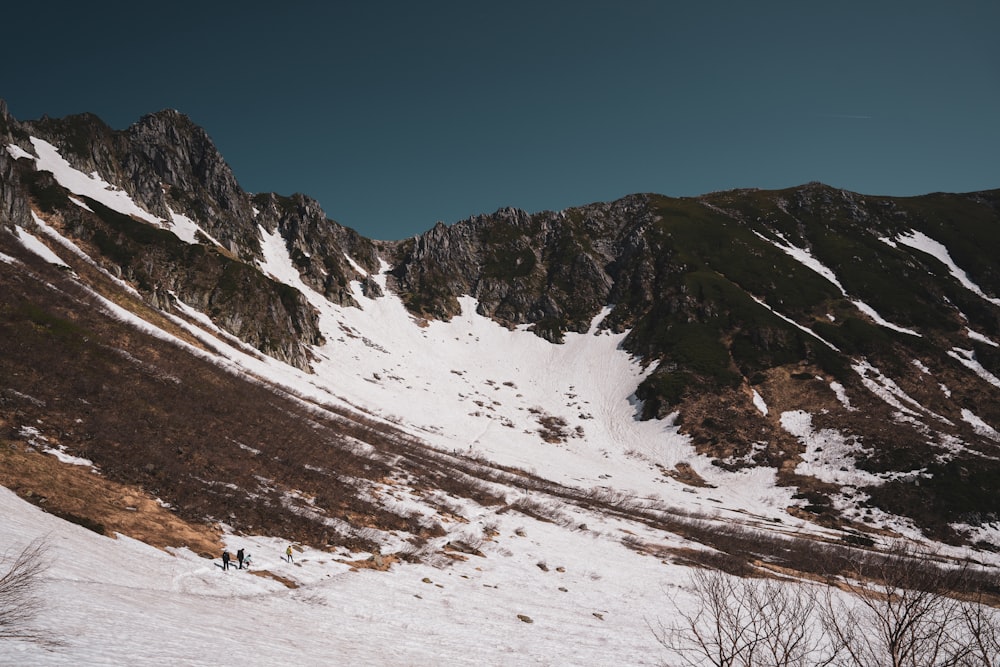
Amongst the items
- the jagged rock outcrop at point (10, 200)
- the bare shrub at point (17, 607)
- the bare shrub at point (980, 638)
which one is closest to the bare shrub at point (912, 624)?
the bare shrub at point (980, 638)

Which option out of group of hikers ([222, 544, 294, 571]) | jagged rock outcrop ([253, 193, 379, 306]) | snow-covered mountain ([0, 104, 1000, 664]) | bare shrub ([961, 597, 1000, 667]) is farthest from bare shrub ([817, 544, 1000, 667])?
jagged rock outcrop ([253, 193, 379, 306])

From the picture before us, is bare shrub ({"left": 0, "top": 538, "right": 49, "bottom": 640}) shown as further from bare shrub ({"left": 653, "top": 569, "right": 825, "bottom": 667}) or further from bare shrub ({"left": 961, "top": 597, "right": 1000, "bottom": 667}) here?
bare shrub ({"left": 961, "top": 597, "right": 1000, "bottom": 667})

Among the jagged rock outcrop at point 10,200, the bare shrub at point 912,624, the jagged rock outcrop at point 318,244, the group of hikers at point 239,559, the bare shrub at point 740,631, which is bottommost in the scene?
the group of hikers at point 239,559

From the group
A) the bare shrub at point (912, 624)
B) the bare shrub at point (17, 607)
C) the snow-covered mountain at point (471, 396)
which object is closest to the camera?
the bare shrub at point (17, 607)

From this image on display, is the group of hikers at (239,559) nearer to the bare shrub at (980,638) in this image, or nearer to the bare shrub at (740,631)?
the bare shrub at (740,631)

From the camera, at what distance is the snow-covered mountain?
1486cm

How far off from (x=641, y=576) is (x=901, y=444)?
54253mm

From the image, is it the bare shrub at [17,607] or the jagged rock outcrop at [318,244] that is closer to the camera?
the bare shrub at [17,607]

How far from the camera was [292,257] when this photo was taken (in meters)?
128

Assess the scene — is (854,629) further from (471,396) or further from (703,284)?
(703,284)

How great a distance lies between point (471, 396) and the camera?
88.9 metres

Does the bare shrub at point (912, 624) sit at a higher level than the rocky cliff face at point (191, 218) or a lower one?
lower

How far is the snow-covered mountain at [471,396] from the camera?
1486 centimetres

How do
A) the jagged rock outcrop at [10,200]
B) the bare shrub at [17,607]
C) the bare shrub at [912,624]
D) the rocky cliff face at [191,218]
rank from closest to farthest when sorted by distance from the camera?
1. the bare shrub at [17,607]
2. the bare shrub at [912,624]
3. the jagged rock outcrop at [10,200]
4. the rocky cliff face at [191,218]
